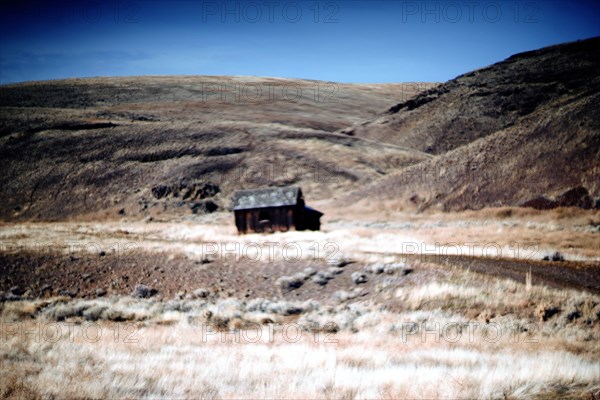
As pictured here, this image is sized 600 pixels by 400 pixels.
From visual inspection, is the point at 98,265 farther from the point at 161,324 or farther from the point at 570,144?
the point at 570,144

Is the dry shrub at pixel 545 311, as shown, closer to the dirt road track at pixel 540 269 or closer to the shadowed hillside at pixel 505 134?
the dirt road track at pixel 540 269

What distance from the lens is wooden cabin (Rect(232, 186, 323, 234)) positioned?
3347 centimetres

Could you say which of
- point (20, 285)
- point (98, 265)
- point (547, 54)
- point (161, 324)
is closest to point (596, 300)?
point (161, 324)

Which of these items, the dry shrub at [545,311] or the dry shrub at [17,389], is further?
the dry shrub at [545,311]

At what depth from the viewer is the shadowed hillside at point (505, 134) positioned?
32438 millimetres

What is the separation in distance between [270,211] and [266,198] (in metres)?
1.22

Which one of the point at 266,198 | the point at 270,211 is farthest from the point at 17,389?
the point at 266,198

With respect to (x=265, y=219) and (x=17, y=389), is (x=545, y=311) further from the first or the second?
(x=265, y=219)

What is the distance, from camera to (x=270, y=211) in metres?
34.0

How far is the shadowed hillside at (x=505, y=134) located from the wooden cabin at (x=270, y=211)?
1244cm

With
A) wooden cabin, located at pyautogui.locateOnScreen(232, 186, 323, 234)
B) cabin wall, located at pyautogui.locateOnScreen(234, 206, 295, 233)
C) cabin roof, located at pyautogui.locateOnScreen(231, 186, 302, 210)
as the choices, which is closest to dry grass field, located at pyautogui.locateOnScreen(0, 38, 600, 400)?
cabin wall, located at pyautogui.locateOnScreen(234, 206, 295, 233)

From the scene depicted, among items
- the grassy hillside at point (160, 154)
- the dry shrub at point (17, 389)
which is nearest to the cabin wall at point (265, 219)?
the grassy hillside at point (160, 154)

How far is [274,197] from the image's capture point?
34250 millimetres

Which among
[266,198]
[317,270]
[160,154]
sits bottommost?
[317,270]
